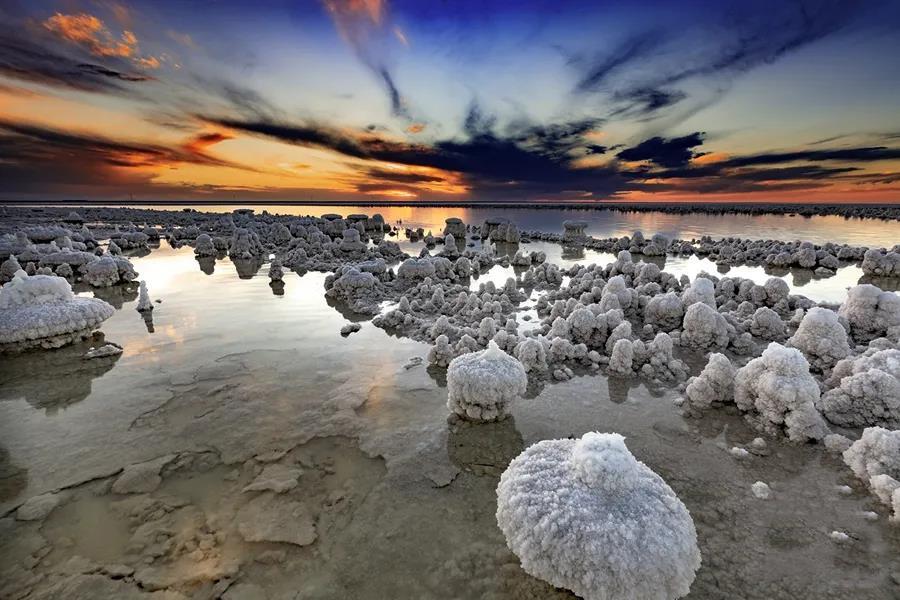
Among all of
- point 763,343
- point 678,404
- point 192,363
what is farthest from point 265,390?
point 763,343

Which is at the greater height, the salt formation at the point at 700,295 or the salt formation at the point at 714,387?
the salt formation at the point at 700,295

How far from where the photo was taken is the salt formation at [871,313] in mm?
11062

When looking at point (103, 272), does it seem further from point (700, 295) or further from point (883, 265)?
point (883, 265)

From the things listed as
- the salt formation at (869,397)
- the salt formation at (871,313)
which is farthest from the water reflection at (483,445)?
the salt formation at (871,313)

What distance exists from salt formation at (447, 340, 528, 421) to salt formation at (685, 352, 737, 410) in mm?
3748

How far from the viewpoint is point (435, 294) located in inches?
627

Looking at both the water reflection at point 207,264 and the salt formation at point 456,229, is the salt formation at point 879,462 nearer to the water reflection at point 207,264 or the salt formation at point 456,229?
the water reflection at point 207,264

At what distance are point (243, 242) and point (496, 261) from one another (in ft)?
59.2

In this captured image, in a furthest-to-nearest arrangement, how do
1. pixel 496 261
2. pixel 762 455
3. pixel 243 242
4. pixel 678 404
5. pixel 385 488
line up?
1. pixel 243 242
2. pixel 496 261
3. pixel 678 404
4. pixel 762 455
5. pixel 385 488

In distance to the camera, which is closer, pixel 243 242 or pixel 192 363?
pixel 192 363

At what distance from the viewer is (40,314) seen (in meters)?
10.9

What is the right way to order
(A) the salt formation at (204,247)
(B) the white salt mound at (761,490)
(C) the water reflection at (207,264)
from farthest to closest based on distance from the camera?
1. (A) the salt formation at (204,247)
2. (C) the water reflection at (207,264)
3. (B) the white salt mound at (761,490)

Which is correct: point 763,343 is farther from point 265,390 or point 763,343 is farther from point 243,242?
point 243,242

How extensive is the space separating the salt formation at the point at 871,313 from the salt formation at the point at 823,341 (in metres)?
2.47
